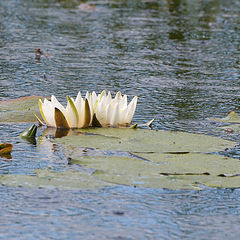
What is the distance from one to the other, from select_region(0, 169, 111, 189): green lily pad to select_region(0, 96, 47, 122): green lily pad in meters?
1.44

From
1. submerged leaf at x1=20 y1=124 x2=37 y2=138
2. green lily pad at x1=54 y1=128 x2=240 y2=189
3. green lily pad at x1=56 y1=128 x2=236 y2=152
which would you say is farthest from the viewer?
submerged leaf at x1=20 y1=124 x2=37 y2=138

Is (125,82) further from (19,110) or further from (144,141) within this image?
(144,141)

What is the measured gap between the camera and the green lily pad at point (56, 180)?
3053 mm

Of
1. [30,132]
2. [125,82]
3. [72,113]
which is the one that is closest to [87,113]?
[72,113]

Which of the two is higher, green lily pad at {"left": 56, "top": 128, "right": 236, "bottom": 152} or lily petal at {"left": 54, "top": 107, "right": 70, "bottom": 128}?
lily petal at {"left": 54, "top": 107, "right": 70, "bottom": 128}

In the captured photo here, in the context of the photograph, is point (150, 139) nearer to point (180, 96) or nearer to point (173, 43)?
point (180, 96)

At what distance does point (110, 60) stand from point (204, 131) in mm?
3363

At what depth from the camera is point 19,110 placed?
190 inches

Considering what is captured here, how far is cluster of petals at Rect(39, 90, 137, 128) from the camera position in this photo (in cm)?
430

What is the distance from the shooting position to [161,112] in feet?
16.5

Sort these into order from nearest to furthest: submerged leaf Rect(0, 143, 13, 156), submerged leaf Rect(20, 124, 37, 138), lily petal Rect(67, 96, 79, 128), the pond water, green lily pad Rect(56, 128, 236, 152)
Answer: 1. the pond water
2. submerged leaf Rect(0, 143, 13, 156)
3. green lily pad Rect(56, 128, 236, 152)
4. submerged leaf Rect(20, 124, 37, 138)
5. lily petal Rect(67, 96, 79, 128)

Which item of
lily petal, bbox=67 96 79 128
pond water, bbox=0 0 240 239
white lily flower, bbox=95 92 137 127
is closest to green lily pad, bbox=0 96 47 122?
pond water, bbox=0 0 240 239

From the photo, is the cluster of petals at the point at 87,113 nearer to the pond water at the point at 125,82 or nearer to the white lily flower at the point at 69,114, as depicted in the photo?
the white lily flower at the point at 69,114

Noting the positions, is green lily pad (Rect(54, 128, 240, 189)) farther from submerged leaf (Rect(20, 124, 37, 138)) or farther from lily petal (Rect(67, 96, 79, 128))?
submerged leaf (Rect(20, 124, 37, 138))
